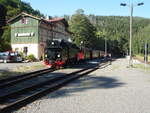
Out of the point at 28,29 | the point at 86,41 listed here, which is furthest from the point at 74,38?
the point at 28,29

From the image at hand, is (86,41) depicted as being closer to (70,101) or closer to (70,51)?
(70,51)

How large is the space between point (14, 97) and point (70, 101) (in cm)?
238

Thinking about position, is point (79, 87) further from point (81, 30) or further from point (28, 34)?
point (81, 30)

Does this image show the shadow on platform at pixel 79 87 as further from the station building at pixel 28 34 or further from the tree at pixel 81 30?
the tree at pixel 81 30

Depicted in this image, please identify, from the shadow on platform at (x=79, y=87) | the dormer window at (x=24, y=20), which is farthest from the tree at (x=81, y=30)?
the shadow on platform at (x=79, y=87)

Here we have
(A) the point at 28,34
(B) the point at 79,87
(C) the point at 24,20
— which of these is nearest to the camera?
(B) the point at 79,87

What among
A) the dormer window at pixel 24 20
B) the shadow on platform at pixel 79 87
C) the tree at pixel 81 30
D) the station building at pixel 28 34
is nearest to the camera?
the shadow on platform at pixel 79 87

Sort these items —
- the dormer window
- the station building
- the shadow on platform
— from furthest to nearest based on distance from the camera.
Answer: the dormer window < the station building < the shadow on platform

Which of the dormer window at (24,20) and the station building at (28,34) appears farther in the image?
the dormer window at (24,20)

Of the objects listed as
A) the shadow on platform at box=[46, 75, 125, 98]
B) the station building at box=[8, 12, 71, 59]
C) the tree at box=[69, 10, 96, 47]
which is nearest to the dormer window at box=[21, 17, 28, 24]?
the station building at box=[8, 12, 71, 59]

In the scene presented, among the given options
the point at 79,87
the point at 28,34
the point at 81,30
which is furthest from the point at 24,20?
the point at 79,87

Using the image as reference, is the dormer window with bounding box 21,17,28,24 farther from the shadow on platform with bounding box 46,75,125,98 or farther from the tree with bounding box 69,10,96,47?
the shadow on platform with bounding box 46,75,125,98

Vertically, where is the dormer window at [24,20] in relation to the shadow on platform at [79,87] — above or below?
above

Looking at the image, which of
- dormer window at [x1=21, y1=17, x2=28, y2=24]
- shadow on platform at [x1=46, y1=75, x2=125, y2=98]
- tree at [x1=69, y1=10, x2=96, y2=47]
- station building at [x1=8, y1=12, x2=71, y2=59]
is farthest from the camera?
tree at [x1=69, y1=10, x2=96, y2=47]
